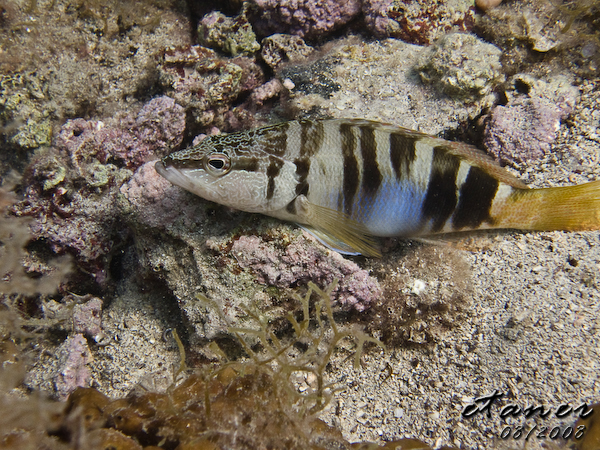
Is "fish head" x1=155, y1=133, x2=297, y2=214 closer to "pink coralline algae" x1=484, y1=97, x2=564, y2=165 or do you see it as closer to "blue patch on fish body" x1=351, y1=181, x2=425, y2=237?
"blue patch on fish body" x1=351, y1=181, x2=425, y2=237

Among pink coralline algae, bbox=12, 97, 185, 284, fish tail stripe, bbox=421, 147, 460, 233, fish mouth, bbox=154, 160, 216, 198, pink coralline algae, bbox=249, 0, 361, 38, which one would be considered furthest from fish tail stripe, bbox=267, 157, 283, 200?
pink coralline algae, bbox=249, 0, 361, 38

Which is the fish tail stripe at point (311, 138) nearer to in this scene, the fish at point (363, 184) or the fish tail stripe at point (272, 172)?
the fish at point (363, 184)

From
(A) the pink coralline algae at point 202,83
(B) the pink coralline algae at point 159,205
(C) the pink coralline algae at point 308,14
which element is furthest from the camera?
(C) the pink coralline algae at point 308,14

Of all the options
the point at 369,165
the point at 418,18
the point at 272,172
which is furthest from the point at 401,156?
the point at 418,18

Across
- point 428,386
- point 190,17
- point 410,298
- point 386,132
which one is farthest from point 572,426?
point 190,17

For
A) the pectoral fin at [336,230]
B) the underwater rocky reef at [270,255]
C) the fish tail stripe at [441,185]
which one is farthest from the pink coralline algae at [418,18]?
the pectoral fin at [336,230]

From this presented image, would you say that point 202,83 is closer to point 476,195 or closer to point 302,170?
point 302,170

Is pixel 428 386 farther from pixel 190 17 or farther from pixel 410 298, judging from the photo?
pixel 190 17
